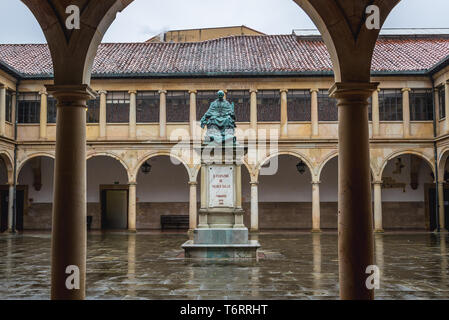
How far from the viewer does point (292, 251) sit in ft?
43.0

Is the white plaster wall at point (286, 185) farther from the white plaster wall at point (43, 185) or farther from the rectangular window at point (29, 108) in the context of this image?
the rectangular window at point (29, 108)

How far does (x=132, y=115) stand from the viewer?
22.4 metres

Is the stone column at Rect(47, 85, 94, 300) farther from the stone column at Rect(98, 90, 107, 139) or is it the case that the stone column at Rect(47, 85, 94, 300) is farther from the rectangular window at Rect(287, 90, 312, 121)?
the rectangular window at Rect(287, 90, 312, 121)

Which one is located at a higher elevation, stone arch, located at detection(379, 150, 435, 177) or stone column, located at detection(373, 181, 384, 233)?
stone arch, located at detection(379, 150, 435, 177)

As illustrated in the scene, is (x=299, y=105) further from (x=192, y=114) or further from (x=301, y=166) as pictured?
(x=192, y=114)

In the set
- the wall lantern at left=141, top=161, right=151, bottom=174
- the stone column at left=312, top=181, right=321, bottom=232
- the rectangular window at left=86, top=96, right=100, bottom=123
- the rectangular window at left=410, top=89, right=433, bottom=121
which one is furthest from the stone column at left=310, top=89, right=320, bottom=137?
the rectangular window at left=86, top=96, right=100, bottom=123

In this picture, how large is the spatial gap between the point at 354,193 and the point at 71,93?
9.63ft

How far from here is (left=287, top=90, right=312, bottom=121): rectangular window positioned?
22422 millimetres

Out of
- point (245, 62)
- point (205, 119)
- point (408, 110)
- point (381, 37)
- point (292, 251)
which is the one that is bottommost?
point (292, 251)

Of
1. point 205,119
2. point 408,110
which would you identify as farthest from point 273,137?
point 205,119

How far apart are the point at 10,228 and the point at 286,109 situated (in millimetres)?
13079

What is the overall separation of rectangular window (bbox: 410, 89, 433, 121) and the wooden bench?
11.3 meters

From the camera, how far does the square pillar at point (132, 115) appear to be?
73.5ft
